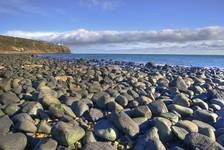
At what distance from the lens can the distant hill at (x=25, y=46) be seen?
10496cm

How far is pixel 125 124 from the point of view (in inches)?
299

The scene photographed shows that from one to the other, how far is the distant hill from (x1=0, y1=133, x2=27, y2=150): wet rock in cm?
9161

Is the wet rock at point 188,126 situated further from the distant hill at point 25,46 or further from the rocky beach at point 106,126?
the distant hill at point 25,46

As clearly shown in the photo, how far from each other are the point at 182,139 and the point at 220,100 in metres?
5.00

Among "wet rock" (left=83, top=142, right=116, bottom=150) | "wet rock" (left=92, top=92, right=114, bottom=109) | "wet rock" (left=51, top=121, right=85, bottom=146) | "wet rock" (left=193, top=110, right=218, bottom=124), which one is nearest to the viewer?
"wet rock" (left=83, top=142, right=116, bottom=150)

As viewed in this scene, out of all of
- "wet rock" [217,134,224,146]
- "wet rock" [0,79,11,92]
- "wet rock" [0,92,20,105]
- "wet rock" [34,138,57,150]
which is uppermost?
"wet rock" [217,134,224,146]

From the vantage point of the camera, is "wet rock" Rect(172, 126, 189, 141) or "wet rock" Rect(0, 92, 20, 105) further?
"wet rock" Rect(0, 92, 20, 105)

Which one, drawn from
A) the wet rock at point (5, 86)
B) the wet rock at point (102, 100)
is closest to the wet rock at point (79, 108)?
the wet rock at point (102, 100)

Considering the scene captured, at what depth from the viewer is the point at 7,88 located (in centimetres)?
1320

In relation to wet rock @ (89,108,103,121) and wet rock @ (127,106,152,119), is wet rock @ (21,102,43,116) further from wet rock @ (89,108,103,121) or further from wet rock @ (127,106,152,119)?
wet rock @ (127,106,152,119)

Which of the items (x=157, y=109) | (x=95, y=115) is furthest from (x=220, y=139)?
(x=95, y=115)

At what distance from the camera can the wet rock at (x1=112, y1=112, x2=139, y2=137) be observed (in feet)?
24.6

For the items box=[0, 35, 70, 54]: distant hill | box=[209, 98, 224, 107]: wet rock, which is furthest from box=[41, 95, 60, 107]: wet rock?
box=[0, 35, 70, 54]: distant hill

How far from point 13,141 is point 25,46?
113m
